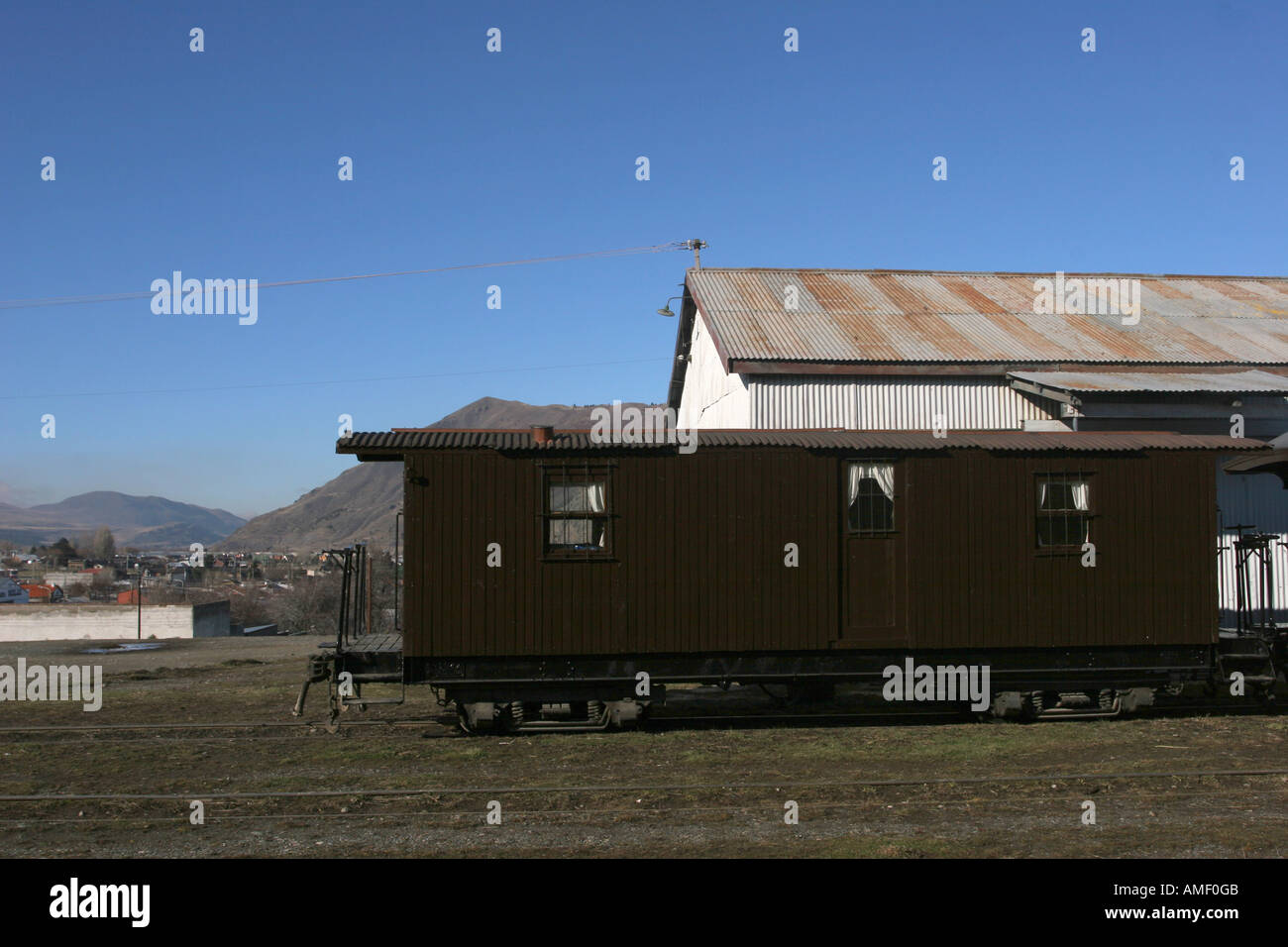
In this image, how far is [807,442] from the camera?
516 inches

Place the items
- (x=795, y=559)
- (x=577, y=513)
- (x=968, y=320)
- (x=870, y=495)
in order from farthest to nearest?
(x=968, y=320)
(x=870, y=495)
(x=795, y=559)
(x=577, y=513)

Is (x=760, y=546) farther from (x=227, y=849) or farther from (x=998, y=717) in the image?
(x=227, y=849)

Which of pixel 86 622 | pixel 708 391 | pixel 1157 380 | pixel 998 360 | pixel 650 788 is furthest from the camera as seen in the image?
pixel 86 622

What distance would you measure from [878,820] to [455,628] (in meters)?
5.84

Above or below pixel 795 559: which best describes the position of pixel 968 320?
above

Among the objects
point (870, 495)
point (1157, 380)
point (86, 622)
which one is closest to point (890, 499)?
point (870, 495)

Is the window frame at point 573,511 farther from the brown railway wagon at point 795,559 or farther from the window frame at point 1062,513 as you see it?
the window frame at point 1062,513

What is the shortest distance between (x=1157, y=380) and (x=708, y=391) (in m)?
10.4

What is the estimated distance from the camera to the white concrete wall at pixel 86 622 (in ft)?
113

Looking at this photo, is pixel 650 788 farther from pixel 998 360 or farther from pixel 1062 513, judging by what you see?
pixel 998 360

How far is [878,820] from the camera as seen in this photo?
914 cm

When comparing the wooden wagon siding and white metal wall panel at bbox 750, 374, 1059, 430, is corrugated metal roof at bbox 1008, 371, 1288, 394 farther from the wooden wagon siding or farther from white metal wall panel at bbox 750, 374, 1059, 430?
the wooden wagon siding
